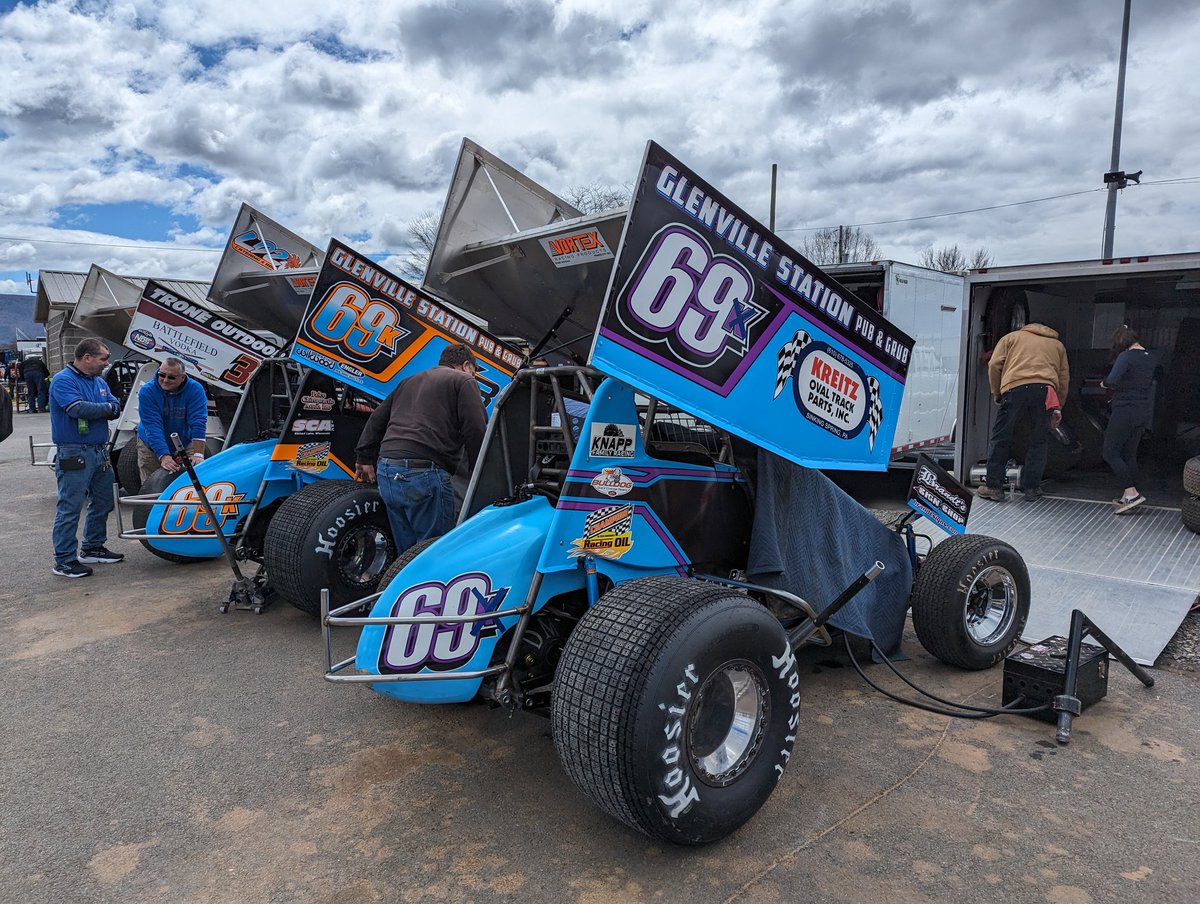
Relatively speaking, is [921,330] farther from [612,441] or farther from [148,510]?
[148,510]

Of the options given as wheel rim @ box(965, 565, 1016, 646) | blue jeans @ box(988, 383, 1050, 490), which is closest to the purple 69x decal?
wheel rim @ box(965, 565, 1016, 646)

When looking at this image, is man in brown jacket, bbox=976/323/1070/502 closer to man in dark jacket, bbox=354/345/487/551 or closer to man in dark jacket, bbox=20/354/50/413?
man in dark jacket, bbox=354/345/487/551

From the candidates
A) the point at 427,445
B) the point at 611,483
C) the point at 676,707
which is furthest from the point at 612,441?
the point at 427,445

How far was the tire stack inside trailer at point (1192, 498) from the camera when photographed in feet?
18.8

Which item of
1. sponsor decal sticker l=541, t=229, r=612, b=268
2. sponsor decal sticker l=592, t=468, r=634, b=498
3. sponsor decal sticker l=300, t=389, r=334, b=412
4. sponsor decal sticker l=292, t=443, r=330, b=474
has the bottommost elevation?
sponsor decal sticker l=292, t=443, r=330, b=474

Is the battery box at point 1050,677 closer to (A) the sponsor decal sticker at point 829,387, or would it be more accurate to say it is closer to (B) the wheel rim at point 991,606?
(B) the wheel rim at point 991,606

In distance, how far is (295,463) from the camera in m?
5.77

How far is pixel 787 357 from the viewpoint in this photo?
10.3 ft

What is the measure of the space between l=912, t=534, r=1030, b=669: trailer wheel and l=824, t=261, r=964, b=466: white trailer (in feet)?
14.3

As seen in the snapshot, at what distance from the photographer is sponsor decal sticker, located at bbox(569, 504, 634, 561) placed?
307 centimetres

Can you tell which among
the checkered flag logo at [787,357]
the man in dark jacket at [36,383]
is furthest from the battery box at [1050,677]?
the man in dark jacket at [36,383]

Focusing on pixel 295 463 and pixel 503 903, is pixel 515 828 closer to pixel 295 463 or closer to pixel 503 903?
pixel 503 903

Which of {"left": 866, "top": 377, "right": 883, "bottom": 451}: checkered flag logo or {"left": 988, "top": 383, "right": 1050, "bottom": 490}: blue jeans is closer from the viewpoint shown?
{"left": 866, "top": 377, "right": 883, "bottom": 451}: checkered flag logo

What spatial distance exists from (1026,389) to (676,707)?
5.70m
